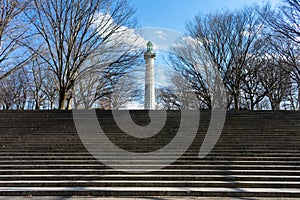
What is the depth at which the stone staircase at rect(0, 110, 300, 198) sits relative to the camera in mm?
6395

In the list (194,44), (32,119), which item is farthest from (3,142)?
(194,44)

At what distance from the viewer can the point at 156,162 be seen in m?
8.43

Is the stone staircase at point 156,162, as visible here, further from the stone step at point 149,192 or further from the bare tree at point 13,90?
the bare tree at point 13,90

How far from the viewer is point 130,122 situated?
13.1m

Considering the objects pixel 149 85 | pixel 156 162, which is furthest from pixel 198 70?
pixel 156 162

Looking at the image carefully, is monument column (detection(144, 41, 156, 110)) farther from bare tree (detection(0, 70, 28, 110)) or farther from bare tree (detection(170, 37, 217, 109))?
bare tree (detection(0, 70, 28, 110))

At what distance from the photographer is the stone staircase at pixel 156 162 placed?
6.39m

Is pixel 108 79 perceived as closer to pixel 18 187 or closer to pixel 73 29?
pixel 73 29

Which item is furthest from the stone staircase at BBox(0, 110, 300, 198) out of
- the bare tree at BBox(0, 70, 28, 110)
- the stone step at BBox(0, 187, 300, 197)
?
the bare tree at BBox(0, 70, 28, 110)

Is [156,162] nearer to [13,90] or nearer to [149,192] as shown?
[149,192]

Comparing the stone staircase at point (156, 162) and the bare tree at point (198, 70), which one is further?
the bare tree at point (198, 70)

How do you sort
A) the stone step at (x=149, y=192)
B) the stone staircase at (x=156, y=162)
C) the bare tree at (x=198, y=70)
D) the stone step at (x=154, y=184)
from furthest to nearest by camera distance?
the bare tree at (x=198, y=70)
the stone step at (x=154, y=184)
the stone staircase at (x=156, y=162)
the stone step at (x=149, y=192)

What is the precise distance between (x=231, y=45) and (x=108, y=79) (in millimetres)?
10809

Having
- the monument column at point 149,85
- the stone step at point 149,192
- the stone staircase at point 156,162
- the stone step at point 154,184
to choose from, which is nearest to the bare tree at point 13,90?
the monument column at point 149,85
